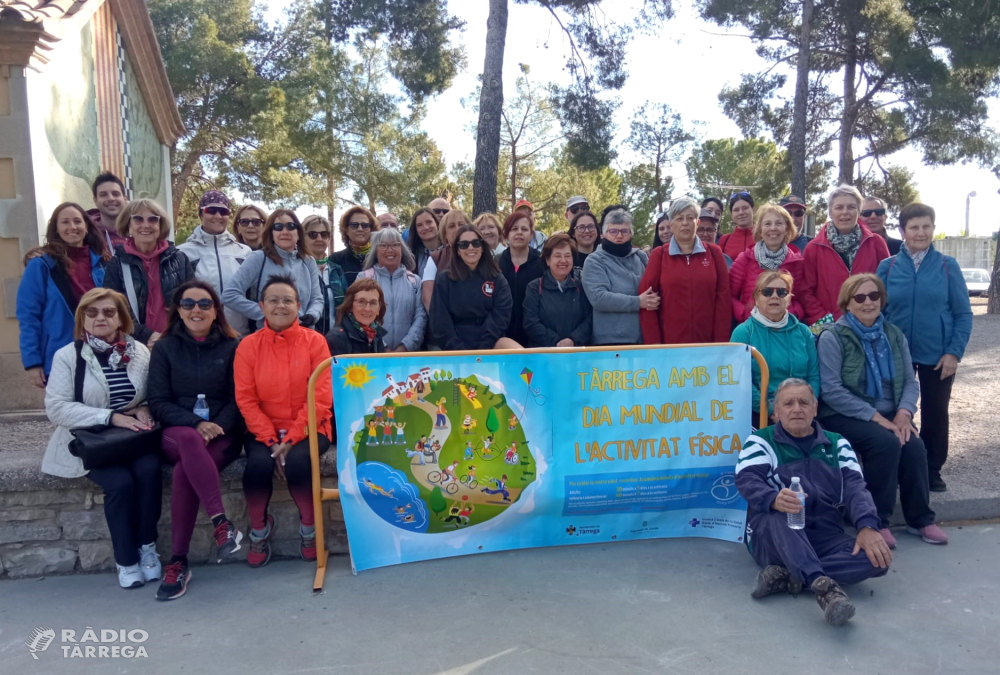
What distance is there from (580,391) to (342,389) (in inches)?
56.7

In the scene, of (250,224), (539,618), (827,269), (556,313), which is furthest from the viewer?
(250,224)

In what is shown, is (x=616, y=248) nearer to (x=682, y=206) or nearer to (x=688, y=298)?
(x=682, y=206)

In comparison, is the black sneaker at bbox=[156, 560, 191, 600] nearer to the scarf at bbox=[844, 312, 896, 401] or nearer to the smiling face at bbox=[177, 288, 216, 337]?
the smiling face at bbox=[177, 288, 216, 337]

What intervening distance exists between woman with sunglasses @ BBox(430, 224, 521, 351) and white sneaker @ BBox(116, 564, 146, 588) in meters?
2.48

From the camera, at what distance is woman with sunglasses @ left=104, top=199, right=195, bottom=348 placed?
508 cm

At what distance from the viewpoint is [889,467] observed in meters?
4.46

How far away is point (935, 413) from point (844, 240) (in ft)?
4.64

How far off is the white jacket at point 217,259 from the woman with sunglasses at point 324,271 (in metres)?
0.56

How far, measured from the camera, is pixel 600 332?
18.3ft

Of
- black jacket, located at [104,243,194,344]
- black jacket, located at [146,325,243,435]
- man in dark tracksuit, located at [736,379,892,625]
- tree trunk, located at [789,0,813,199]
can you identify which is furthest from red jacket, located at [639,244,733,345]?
tree trunk, located at [789,0,813,199]

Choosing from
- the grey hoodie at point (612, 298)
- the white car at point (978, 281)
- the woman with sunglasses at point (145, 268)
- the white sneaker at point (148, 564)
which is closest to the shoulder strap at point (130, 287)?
the woman with sunglasses at point (145, 268)

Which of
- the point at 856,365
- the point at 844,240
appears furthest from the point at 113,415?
the point at 844,240

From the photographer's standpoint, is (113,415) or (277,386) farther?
(277,386)

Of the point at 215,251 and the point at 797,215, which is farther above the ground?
the point at 797,215
